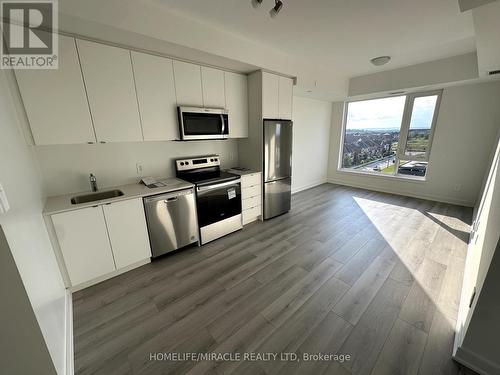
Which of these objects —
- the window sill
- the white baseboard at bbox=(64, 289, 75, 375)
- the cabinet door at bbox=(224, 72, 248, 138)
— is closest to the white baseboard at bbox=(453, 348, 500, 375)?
the white baseboard at bbox=(64, 289, 75, 375)

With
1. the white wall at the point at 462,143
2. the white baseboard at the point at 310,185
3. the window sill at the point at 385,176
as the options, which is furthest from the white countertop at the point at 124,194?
the white wall at the point at 462,143

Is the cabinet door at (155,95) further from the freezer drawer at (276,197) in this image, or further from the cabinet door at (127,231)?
the freezer drawer at (276,197)

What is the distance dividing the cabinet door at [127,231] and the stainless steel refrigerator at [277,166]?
198cm

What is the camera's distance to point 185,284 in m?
2.16

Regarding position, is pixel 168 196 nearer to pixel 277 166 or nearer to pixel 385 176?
pixel 277 166

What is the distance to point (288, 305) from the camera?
6.16 feet

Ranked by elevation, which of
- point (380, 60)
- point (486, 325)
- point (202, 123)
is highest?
point (380, 60)

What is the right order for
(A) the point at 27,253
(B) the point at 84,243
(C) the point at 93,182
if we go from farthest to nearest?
(C) the point at 93,182 < (B) the point at 84,243 < (A) the point at 27,253

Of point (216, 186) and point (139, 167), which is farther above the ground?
point (139, 167)

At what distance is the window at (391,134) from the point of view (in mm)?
4357

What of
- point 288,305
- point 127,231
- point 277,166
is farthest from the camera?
point 277,166

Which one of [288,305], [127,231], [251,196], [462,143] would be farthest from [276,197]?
[462,143]

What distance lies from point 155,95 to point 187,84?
461 mm

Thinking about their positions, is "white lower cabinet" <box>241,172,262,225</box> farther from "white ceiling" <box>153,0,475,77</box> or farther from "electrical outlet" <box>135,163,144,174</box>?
"white ceiling" <box>153,0,475,77</box>
